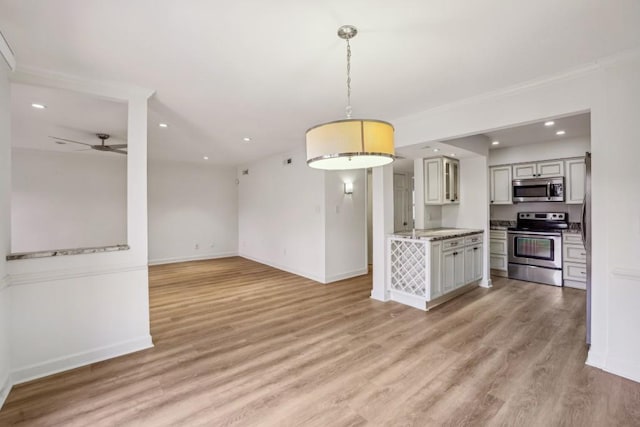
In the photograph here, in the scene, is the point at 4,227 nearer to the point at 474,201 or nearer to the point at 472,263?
the point at 472,263

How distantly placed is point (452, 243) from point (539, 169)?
263 centimetres

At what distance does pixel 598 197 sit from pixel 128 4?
3.74 metres

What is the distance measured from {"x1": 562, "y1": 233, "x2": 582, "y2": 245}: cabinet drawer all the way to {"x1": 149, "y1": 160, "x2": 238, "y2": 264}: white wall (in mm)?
7287

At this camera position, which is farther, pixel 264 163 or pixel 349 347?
pixel 264 163

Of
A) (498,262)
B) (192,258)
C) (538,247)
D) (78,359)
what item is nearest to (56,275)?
(78,359)

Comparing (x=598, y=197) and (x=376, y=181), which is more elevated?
(x=376, y=181)

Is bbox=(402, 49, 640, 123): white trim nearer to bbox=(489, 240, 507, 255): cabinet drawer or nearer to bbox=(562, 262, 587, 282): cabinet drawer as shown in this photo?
bbox=(489, 240, 507, 255): cabinet drawer

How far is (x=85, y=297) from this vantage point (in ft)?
8.32

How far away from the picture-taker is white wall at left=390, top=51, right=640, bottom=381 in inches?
89.7

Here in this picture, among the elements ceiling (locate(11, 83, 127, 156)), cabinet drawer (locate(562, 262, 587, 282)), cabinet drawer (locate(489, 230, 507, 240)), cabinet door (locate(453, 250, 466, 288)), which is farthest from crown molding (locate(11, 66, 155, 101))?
cabinet drawer (locate(562, 262, 587, 282))

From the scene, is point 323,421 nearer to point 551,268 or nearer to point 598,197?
point 598,197

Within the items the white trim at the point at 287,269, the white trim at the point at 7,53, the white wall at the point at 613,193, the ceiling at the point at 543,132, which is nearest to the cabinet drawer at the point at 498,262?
the ceiling at the point at 543,132

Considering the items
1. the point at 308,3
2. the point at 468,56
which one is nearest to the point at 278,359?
the point at 308,3

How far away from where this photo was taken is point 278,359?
2609 millimetres
